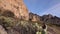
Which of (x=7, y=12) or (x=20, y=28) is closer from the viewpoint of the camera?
(x=20, y=28)

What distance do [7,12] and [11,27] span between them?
20.1m

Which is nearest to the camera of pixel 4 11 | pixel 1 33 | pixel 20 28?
pixel 1 33

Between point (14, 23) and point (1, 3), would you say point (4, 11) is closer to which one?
point (1, 3)

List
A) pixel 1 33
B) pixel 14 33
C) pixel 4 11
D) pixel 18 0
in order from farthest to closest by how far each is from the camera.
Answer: pixel 18 0
pixel 4 11
pixel 14 33
pixel 1 33

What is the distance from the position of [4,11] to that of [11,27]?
2012 centimetres

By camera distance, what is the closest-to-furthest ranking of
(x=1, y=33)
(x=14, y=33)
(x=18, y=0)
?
1. (x=1, y=33)
2. (x=14, y=33)
3. (x=18, y=0)

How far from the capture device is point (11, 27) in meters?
28.9

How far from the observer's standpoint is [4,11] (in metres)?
48.5

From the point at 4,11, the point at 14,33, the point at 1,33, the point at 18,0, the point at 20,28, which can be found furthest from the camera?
the point at 18,0

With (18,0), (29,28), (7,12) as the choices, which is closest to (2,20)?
(29,28)

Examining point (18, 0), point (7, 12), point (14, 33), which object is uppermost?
point (18, 0)

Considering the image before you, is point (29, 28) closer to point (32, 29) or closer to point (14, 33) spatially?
point (32, 29)

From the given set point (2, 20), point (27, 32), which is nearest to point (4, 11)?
point (2, 20)

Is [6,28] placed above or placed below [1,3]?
below
